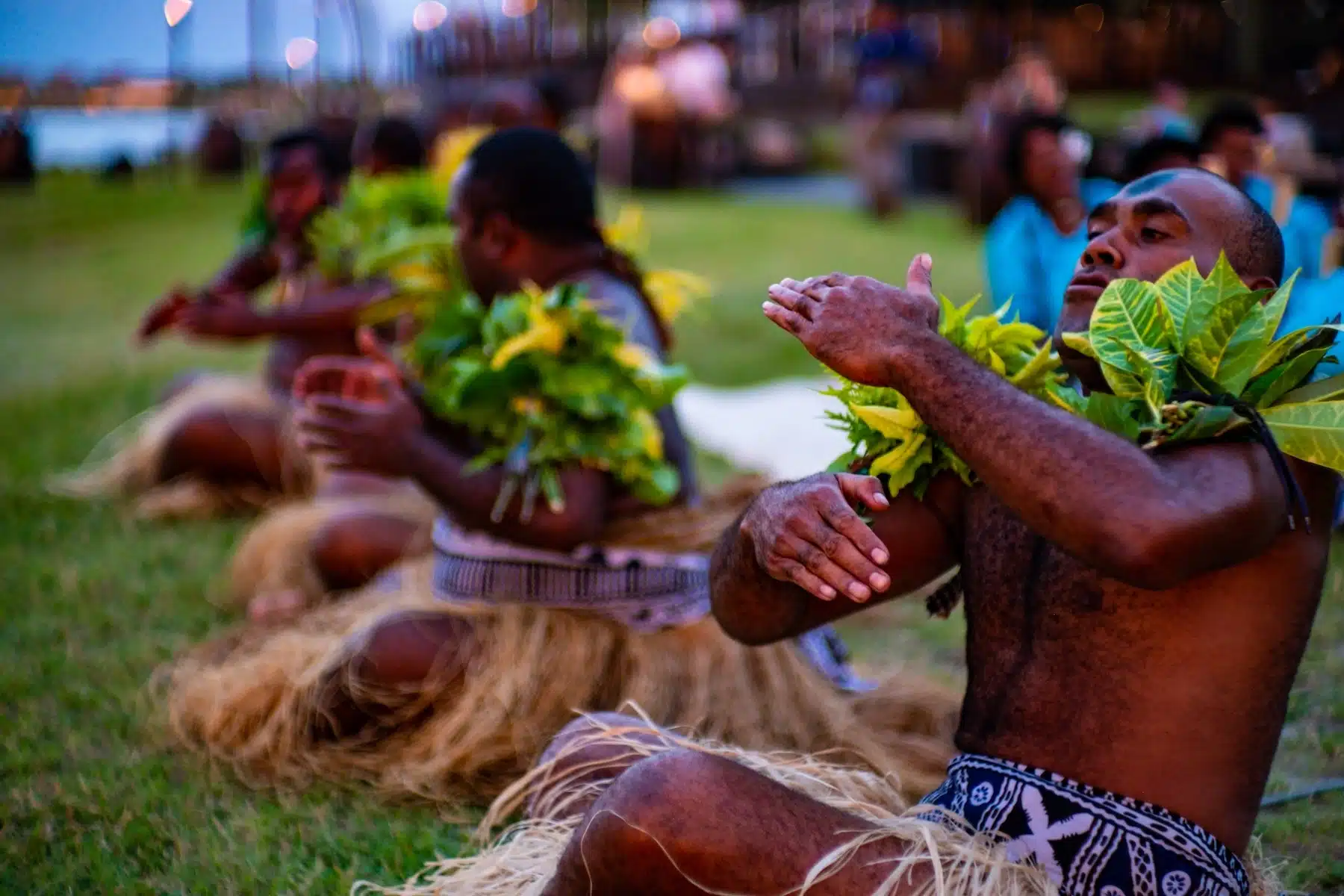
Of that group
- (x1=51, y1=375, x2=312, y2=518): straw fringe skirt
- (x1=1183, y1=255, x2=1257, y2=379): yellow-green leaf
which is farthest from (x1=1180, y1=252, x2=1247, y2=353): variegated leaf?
(x1=51, y1=375, x2=312, y2=518): straw fringe skirt

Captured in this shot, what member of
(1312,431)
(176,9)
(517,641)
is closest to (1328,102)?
(176,9)

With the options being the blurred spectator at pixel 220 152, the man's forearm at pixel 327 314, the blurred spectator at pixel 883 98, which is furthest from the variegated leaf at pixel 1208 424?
the blurred spectator at pixel 220 152

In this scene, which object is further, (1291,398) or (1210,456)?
(1291,398)

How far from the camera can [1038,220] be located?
5551 mm

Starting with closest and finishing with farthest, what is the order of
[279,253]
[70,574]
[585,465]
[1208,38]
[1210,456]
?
[1210,456], [585,465], [70,574], [279,253], [1208,38]

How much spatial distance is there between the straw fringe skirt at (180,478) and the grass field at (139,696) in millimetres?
146

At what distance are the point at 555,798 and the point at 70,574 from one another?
110 inches

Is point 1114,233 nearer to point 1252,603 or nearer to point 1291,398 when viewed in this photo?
point 1291,398

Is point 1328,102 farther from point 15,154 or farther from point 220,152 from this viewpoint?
point 15,154

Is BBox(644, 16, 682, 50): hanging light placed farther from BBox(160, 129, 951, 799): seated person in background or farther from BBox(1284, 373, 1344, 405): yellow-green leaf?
BBox(1284, 373, 1344, 405): yellow-green leaf

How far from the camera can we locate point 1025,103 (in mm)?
12039

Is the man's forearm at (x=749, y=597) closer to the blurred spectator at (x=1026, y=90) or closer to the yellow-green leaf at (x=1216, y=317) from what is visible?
the yellow-green leaf at (x=1216, y=317)

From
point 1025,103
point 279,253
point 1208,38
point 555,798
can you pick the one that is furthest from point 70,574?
point 1208,38

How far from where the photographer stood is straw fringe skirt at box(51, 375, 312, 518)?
529 cm
